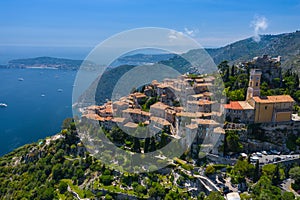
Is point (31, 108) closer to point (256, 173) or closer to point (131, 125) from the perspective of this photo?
point (131, 125)

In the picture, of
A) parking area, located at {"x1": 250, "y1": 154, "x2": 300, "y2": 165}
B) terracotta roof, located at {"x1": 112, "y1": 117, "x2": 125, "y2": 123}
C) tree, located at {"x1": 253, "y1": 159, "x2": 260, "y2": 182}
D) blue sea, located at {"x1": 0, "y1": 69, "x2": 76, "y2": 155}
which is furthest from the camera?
blue sea, located at {"x1": 0, "y1": 69, "x2": 76, "y2": 155}

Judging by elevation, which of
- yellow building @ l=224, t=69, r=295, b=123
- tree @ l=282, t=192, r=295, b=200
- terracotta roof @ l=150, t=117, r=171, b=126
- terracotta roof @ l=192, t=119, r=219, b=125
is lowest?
tree @ l=282, t=192, r=295, b=200

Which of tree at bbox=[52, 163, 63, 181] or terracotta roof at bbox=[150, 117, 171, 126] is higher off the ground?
terracotta roof at bbox=[150, 117, 171, 126]

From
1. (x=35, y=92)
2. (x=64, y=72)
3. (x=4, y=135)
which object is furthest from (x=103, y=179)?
(x=64, y=72)

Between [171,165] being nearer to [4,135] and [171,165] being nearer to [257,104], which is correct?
[257,104]

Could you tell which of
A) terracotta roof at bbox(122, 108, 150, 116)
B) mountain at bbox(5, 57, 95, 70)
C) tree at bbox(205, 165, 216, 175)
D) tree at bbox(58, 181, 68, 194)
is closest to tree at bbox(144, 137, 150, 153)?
terracotta roof at bbox(122, 108, 150, 116)

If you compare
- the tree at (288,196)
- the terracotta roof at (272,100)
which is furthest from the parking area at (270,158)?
the terracotta roof at (272,100)

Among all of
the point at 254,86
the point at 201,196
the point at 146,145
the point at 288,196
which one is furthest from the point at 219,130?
the point at 288,196

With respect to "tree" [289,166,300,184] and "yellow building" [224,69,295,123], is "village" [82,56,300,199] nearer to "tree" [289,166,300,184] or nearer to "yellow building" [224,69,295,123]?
"yellow building" [224,69,295,123]
